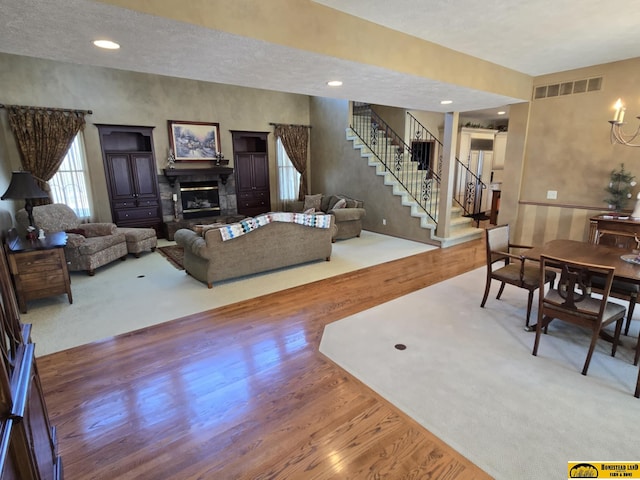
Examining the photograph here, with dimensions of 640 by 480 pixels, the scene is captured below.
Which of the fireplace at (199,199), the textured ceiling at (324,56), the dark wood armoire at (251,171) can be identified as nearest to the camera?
the textured ceiling at (324,56)

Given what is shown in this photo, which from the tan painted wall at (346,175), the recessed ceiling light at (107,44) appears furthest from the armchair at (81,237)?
the tan painted wall at (346,175)

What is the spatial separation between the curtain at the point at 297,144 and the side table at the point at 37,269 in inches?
238

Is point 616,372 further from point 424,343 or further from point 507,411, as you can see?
point 424,343

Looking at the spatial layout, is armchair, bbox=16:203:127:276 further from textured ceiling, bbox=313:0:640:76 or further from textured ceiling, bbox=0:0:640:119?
textured ceiling, bbox=313:0:640:76

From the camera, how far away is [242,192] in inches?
335

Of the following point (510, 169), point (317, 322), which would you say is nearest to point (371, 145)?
point (510, 169)

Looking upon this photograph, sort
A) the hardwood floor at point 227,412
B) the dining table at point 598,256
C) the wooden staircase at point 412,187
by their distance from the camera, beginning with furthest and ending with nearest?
the wooden staircase at point 412,187 → the dining table at point 598,256 → the hardwood floor at point 227,412

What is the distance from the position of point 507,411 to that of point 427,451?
69 cm

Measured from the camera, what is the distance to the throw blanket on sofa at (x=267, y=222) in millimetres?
4316

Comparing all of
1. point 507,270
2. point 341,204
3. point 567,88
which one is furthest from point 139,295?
point 567,88

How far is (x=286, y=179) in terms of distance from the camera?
9234mm

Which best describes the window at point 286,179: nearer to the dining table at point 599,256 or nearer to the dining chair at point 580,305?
the dining table at point 599,256

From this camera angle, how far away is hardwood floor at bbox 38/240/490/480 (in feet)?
5.93

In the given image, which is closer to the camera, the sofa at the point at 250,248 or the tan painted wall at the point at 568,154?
the sofa at the point at 250,248
